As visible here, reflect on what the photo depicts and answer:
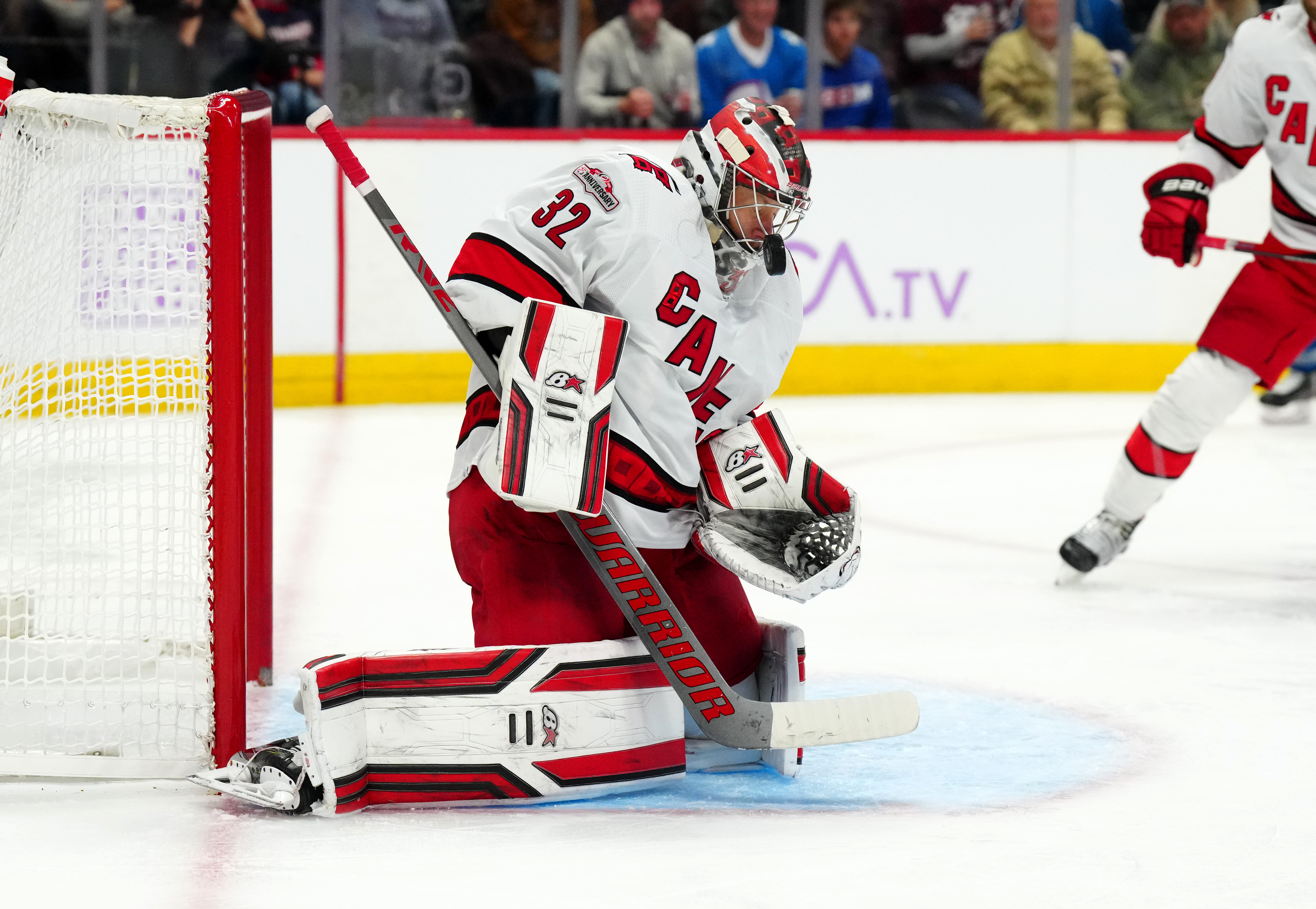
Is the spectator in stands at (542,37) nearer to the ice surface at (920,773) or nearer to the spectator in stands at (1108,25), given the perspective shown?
the spectator in stands at (1108,25)

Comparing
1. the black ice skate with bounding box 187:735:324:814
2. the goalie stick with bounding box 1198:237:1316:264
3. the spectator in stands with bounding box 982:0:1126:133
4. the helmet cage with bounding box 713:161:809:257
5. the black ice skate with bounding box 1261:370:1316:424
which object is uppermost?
the spectator in stands with bounding box 982:0:1126:133

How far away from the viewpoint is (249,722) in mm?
2350

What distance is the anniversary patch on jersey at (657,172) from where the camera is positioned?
2104 millimetres

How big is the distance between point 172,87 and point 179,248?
12.3ft

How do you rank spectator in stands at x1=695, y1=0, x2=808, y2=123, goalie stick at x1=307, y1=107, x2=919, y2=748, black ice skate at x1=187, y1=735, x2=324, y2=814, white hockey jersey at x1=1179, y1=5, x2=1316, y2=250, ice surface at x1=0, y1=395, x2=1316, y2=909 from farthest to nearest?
spectator in stands at x1=695, y1=0, x2=808, y2=123 → white hockey jersey at x1=1179, y1=5, x2=1316, y2=250 → goalie stick at x1=307, y1=107, x2=919, y2=748 → black ice skate at x1=187, y1=735, x2=324, y2=814 → ice surface at x1=0, y1=395, x2=1316, y2=909

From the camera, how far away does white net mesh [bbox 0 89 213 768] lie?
209 cm

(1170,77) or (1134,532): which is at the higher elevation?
(1170,77)

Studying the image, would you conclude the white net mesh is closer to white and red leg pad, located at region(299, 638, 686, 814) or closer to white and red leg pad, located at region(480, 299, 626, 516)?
white and red leg pad, located at region(299, 638, 686, 814)

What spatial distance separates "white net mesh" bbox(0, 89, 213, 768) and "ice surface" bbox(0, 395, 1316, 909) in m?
0.14

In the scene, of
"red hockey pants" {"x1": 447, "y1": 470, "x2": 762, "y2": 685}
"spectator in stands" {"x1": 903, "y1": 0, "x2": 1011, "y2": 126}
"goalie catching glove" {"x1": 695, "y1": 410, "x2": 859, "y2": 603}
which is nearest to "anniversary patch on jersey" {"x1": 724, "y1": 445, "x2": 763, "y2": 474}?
"goalie catching glove" {"x1": 695, "y1": 410, "x2": 859, "y2": 603}

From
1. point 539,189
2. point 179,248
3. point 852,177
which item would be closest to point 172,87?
point 852,177

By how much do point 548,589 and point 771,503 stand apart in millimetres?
322

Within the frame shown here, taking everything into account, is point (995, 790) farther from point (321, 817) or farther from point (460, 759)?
point (321, 817)

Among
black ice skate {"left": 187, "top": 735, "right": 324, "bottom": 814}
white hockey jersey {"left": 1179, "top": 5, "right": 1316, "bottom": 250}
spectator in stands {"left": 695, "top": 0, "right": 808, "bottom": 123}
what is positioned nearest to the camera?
black ice skate {"left": 187, "top": 735, "right": 324, "bottom": 814}
